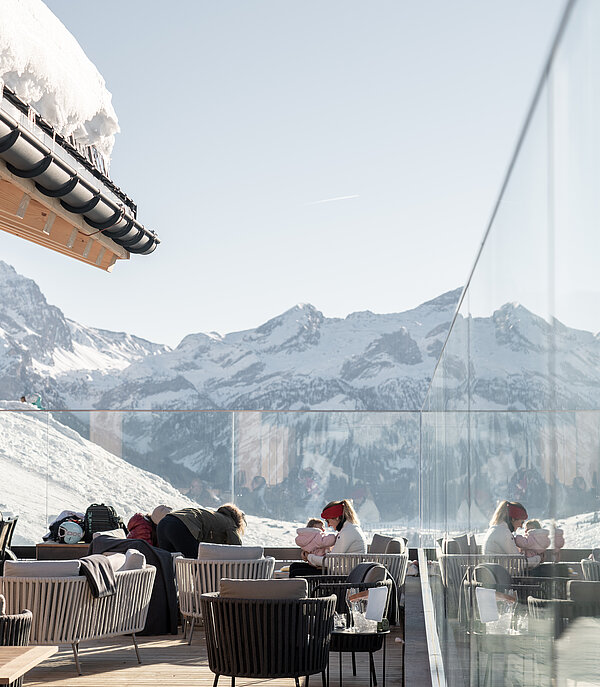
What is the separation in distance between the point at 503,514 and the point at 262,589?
12.3 feet

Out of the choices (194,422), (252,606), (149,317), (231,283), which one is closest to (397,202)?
(231,283)

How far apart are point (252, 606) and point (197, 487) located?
7.33m

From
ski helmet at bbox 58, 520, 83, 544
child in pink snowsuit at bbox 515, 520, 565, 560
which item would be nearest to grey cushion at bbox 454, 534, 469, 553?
child in pink snowsuit at bbox 515, 520, 565, 560

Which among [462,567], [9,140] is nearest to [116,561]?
[9,140]

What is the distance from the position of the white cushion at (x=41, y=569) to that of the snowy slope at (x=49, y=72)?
11.3 ft

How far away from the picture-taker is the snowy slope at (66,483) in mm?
11492

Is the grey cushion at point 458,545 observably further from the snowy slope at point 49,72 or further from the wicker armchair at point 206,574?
the wicker armchair at point 206,574

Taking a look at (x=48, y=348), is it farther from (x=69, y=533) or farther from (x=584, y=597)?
(x=584, y=597)

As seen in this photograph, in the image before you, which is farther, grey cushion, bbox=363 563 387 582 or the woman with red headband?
grey cushion, bbox=363 563 387 582

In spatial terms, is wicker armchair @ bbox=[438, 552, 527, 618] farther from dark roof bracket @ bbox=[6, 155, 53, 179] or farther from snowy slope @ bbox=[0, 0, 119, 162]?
dark roof bracket @ bbox=[6, 155, 53, 179]

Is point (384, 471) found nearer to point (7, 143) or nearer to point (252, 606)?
point (252, 606)

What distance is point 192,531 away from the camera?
8.77m

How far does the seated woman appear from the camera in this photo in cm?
861

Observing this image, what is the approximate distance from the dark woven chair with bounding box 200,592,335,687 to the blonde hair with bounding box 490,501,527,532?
351 centimetres
